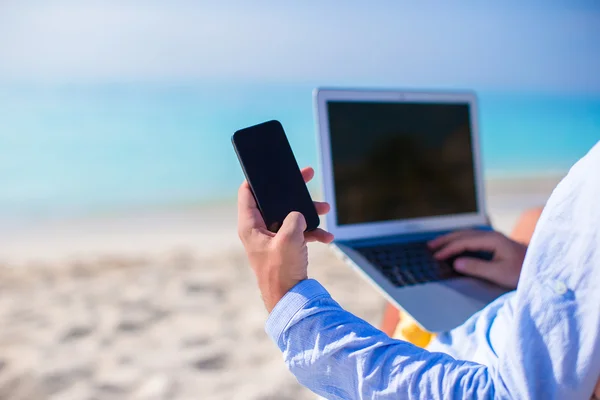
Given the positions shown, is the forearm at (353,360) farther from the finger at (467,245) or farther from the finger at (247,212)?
the finger at (467,245)

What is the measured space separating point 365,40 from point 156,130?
3.48 m

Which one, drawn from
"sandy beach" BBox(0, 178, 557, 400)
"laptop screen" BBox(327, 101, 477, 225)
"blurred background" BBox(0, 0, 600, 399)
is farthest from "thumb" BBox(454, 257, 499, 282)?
"blurred background" BBox(0, 0, 600, 399)

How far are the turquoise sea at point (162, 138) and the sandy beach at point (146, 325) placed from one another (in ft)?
8.70

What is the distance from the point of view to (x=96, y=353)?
7.42 feet

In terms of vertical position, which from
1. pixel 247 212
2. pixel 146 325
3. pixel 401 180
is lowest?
pixel 146 325

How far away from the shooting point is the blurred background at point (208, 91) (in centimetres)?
672

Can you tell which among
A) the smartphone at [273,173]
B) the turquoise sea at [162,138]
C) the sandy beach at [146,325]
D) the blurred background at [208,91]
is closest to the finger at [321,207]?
the smartphone at [273,173]

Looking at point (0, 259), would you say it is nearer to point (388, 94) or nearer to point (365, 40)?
point (388, 94)

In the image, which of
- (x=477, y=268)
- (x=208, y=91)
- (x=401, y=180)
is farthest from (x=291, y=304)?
(x=208, y=91)

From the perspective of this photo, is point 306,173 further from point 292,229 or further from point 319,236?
point 292,229

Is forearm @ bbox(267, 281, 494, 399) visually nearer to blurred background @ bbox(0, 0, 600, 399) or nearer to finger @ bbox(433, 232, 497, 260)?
finger @ bbox(433, 232, 497, 260)

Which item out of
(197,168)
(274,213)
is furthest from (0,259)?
(274,213)

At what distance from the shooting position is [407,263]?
123 centimetres

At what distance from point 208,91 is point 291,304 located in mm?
8864
